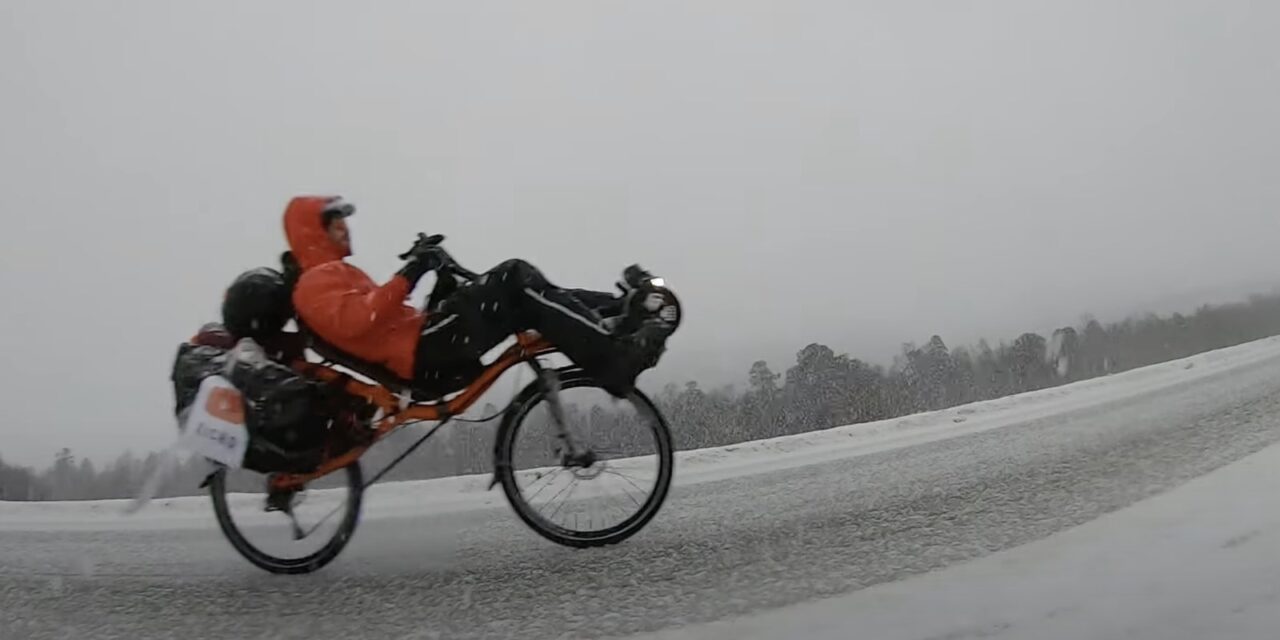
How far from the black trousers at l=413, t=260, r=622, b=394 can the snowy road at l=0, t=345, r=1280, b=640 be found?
49 cm

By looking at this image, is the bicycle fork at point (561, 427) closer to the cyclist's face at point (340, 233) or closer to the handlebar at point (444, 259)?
the handlebar at point (444, 259)

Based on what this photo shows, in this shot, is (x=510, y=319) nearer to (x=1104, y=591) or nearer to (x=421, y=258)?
(x=421, y=258)

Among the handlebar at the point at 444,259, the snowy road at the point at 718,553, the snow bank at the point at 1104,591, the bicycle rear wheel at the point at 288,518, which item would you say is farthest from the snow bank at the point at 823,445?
the handlebar at the point at 444,259

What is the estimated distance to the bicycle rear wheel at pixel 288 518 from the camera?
2.05 metres

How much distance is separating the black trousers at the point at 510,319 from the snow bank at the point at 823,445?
0.35m

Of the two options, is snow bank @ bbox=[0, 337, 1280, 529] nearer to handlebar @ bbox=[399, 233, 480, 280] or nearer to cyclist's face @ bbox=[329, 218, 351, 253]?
Answer: handlebar @ bbox=[399, 233, 480, 280]

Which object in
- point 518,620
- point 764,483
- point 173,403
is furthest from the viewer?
point 764,483

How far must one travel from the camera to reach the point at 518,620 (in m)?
1.60

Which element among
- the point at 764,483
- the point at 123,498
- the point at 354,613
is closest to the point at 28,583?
the point at 123,498

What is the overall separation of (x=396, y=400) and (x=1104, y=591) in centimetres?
159

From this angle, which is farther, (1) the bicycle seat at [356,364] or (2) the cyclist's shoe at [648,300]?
(1) the bicycle seat at [356,364]

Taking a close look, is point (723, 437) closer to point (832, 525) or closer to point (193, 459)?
point (832, 525)

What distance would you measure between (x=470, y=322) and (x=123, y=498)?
87cm

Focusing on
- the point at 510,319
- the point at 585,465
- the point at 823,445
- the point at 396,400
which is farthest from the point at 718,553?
the point at 396,400
